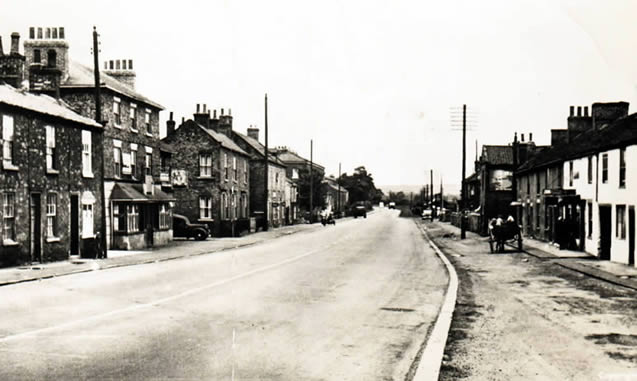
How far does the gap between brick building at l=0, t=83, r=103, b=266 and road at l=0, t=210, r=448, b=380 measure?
180 inches

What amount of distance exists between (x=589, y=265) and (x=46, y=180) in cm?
2048

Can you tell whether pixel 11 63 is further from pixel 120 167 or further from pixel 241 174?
pixel 241 174

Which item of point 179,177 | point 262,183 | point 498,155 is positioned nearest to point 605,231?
point 179,177

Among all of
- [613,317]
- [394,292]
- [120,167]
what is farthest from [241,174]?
[613,317]

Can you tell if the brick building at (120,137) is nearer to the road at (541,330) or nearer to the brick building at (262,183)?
the road at (541,330)

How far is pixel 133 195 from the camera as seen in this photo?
112 feet

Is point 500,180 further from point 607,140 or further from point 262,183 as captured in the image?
point 607,140

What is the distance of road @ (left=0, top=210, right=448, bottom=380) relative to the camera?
802cm

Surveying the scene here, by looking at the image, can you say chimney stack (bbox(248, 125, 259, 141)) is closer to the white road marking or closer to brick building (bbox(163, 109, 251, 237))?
brick building (bbox(163, 109, 251, 237))

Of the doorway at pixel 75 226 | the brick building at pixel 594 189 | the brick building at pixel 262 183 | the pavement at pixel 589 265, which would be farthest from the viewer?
the brick building at pixel 262 183

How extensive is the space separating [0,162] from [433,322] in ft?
54.2

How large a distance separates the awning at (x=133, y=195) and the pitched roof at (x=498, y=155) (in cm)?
3763

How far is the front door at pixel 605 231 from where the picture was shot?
28609mm

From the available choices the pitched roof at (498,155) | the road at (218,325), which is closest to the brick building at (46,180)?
the road at (218,325)
